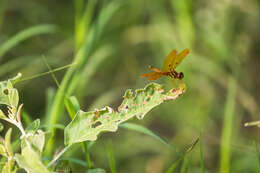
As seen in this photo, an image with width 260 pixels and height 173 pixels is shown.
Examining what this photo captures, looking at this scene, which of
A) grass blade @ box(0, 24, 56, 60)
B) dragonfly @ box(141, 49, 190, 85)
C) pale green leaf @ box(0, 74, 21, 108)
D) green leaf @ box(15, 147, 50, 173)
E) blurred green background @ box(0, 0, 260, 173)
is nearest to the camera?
green leaf @ box(15, 147, 50, 173)

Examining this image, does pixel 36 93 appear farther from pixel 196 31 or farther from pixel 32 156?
pixel 32 156

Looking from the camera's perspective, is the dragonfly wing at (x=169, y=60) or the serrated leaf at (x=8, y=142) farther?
the dragonfly wing at (x=169, y=60)

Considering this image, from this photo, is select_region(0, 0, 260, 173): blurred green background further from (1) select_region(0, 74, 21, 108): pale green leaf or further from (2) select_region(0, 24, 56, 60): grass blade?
(1) select_region(0, 74, 21, 108): pale green leaf

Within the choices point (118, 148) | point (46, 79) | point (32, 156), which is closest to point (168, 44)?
point (118, 148)

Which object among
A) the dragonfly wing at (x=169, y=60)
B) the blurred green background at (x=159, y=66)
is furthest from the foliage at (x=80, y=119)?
the blurred green background at (x=159, y=66)

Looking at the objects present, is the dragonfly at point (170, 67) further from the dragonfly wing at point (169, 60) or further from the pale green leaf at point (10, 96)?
the pale green leaf at point (10, 96)

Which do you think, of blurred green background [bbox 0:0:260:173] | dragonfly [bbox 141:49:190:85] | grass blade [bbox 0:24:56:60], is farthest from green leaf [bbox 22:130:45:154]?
blurred green background [bbox 0:0:260:173]
